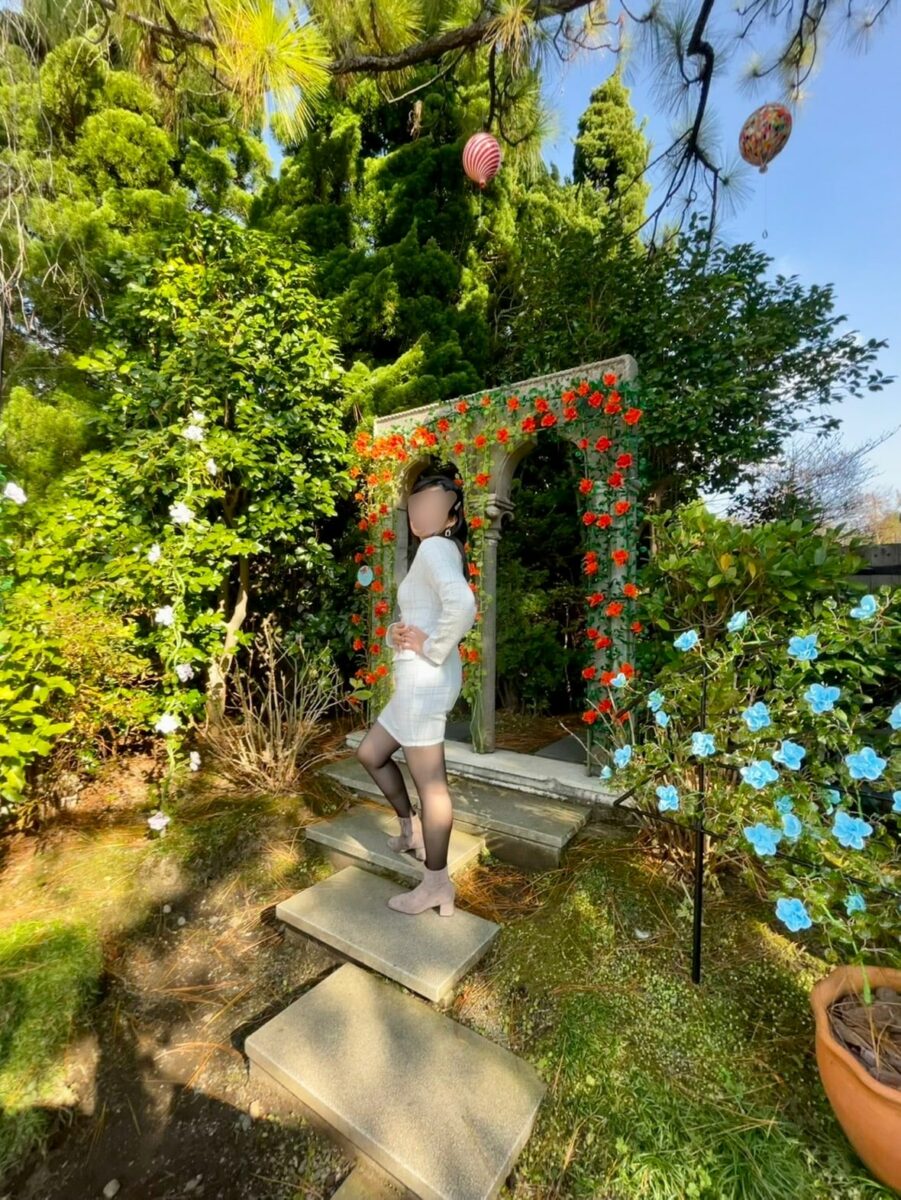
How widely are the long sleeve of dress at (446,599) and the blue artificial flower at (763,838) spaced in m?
0.99

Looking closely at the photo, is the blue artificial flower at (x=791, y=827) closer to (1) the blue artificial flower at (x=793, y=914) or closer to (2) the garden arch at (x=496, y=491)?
(1) the blue artificial flower at (x=793, y=914)

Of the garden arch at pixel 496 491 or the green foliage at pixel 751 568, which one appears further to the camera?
the garden arch at pixel 496 491

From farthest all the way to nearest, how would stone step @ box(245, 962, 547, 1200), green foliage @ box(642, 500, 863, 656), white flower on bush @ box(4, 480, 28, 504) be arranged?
1. white flower on bush @ box(4, 480, 28, 504)
2. green foliage @ box(642, 500, 863, 656)
3. stone step @ box(245, 962, 547, 1200)

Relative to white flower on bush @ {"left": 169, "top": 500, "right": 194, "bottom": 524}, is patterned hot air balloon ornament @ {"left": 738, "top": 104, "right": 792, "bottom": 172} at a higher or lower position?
higher

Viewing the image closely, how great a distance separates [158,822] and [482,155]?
14.1 ft

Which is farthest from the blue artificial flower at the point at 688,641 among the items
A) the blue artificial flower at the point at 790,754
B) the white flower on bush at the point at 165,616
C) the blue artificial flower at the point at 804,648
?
the white flower on bush at the point at 165,616

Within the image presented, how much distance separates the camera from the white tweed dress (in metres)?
1.77

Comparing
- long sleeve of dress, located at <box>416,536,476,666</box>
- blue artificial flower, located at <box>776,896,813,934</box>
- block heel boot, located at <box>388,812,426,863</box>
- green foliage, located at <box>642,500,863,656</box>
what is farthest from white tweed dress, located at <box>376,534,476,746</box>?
blue artificial flower, located at <box>776,896,813,934</box>

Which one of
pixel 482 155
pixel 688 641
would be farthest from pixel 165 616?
pixel 482 155

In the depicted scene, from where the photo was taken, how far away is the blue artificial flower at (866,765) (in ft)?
4.06

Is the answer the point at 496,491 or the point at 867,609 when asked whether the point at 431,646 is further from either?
the point at 496,491

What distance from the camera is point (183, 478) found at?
2916 mm

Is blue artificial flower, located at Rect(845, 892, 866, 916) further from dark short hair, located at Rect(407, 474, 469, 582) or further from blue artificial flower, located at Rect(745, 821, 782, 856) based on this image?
dark short hair, located at Rect(407, 474, 469, 582)

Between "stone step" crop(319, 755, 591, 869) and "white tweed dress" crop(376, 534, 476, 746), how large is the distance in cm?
71
